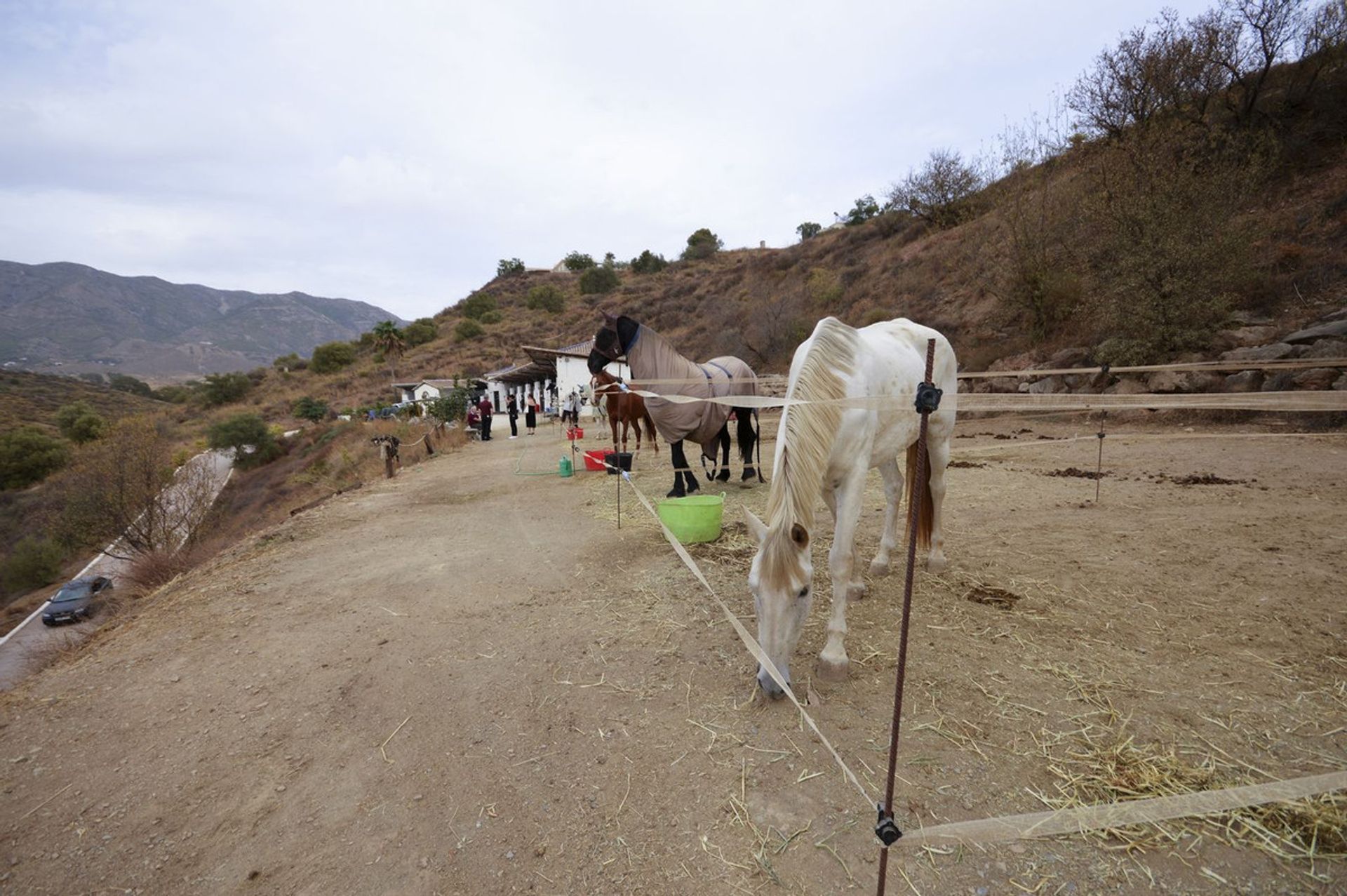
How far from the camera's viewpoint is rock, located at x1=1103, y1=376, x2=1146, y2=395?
10.3m

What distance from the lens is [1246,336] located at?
9.47 metres

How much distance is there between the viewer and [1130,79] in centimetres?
1516

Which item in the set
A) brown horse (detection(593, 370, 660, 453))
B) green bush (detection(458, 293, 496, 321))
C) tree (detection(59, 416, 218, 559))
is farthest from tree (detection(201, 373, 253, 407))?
brown horse (detection(593, 370, 660, 453))

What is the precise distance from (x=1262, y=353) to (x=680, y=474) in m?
10.9

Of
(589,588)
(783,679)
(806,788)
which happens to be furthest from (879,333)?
(589,588)

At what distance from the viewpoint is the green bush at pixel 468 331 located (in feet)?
191

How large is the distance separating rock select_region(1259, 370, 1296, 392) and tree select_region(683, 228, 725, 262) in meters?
57.9

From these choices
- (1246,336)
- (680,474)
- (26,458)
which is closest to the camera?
(680,474)

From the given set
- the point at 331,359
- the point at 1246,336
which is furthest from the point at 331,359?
the point at 1246,336

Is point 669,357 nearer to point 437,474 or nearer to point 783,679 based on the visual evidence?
point 783,679

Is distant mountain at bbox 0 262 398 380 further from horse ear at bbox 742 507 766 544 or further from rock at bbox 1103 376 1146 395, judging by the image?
rock at bbox 1103 376 1146 395

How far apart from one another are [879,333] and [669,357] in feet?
10.3

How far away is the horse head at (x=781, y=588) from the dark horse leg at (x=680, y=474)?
381 centimetres

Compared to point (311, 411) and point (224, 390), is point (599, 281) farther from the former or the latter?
point (224, 390)
